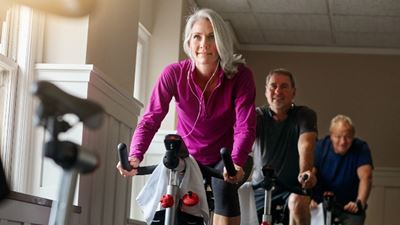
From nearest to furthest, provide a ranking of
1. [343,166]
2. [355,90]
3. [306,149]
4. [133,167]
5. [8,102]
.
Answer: [133,167]
[8,102]
[306,149]
[343,166]
[355,90]

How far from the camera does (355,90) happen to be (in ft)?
26.2

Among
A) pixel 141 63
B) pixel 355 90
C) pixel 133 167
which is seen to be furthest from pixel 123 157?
pixel 355 90

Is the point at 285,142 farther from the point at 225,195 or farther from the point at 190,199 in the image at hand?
the point at 190,199

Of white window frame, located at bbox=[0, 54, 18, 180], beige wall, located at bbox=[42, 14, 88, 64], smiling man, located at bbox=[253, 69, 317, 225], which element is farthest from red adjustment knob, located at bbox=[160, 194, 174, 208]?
smiling man, located at bbox=[253, 69, 317, 225]

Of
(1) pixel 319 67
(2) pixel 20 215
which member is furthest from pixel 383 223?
(2) pixel 20 215

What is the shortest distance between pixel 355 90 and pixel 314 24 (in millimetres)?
1131

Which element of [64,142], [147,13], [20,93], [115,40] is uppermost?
[147,13]

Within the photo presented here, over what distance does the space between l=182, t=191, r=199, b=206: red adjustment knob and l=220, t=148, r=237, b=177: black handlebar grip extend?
143mm

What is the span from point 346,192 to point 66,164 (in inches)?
187

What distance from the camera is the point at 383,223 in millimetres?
7809

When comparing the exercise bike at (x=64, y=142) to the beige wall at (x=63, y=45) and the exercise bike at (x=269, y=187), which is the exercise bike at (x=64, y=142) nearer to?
the beige wall at (x=63, y=45)

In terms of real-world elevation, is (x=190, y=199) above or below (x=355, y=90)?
below

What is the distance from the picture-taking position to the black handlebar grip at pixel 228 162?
249cm

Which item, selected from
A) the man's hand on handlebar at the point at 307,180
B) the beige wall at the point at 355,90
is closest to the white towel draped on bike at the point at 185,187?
the man's hand on handlebar at the point at 307,180
